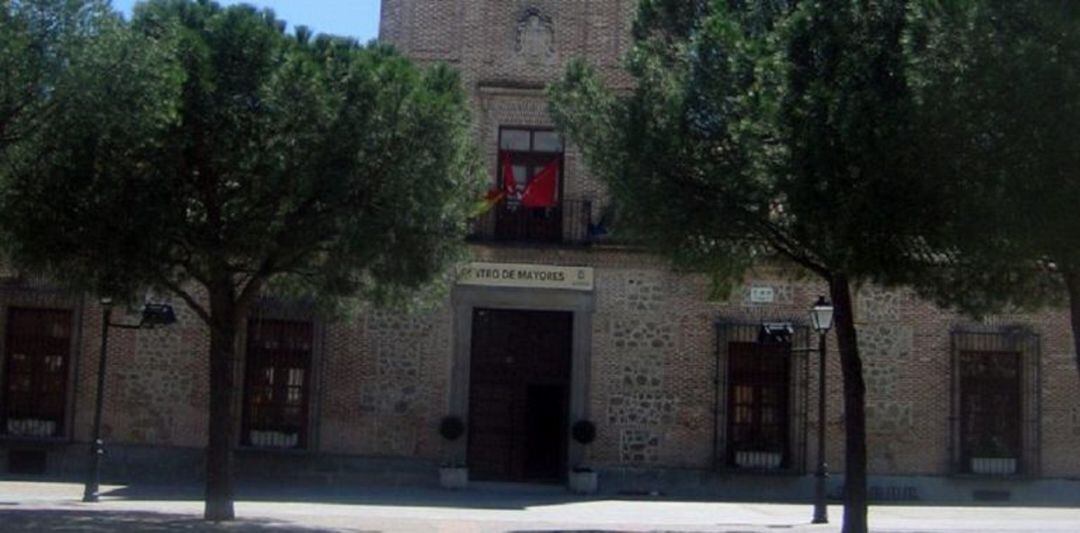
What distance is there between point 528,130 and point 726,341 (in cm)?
540

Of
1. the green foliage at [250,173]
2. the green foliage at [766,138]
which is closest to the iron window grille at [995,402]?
the green foliage at [766,138]

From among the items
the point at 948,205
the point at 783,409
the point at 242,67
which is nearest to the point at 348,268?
the point at 242,67

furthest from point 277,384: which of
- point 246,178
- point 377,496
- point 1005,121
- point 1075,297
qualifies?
point 1005,121

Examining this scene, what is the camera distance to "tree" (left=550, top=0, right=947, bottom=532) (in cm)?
1495

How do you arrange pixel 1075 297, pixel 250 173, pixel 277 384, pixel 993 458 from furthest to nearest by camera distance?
1. pixel 993 458
2. pixel 277 384
3. pixel 250 173
4. pixel 1075 297

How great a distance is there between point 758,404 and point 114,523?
44.6ft

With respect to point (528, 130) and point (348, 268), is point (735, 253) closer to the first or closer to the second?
point (348, 268)

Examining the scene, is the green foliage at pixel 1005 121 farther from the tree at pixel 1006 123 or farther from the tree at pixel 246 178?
the tree at pixel 246 178

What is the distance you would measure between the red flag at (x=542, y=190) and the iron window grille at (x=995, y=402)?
26.0 ft

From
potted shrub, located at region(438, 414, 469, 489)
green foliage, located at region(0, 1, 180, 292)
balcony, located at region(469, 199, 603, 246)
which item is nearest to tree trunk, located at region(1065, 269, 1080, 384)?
green foliage, located at region(0, 1, 180, 292)

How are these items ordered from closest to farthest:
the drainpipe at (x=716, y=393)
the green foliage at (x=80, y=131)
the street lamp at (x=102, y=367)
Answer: the green foliage at (x=80, y=131) < the street lamp at (x=102, y=367) < the drainpipe at (x=716, y=393)

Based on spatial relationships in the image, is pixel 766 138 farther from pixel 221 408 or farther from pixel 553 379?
pixel 553 379

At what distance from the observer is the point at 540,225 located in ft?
93.2

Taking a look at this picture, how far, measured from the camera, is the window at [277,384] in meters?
28.2
